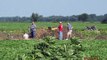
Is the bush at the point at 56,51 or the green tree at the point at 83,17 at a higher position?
the bush at the point at 56,51

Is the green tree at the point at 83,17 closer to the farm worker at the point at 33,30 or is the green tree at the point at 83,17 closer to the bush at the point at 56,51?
the farm worker at the point at 33,30

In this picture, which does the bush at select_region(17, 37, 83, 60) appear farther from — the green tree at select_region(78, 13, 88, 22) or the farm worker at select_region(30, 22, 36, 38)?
the green tree at select_region(78, 13, 88, 22)

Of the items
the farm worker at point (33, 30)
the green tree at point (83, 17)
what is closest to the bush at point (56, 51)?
the farm worker at point (33, 30)

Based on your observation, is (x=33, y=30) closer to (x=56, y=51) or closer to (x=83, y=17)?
→ (x=56, y=51)

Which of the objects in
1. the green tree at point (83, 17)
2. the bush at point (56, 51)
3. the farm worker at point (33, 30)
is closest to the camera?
the bush at point (56, 51)

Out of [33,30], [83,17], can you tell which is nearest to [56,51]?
[33,30]

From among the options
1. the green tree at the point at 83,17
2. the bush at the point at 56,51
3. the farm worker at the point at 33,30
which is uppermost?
the bush at the point at 56,51

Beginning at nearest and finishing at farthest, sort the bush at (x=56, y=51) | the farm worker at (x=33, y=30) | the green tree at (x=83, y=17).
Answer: the bush at (x=56, y=51) < the farm worker at (x=33, y=30) < the green tree at (x=83, y=17)

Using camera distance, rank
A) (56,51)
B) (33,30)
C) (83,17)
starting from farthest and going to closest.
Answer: (83,17) < (33,30) < (56,51)

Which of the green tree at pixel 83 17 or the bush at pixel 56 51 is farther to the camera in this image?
the green tree at pixel 83 17

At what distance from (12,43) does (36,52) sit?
63.8 ft

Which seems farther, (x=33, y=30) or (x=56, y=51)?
(x=33, y=30)

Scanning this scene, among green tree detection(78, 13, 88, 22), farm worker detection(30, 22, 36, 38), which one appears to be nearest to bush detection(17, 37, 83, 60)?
farm worker detection(30, 22, 36, 38)

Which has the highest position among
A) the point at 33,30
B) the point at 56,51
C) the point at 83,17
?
the point at 56,51
